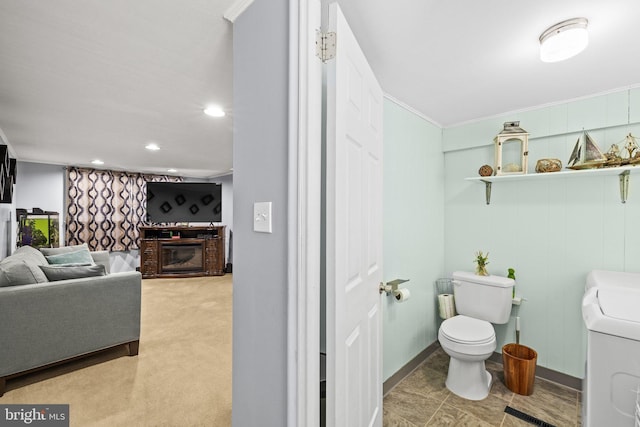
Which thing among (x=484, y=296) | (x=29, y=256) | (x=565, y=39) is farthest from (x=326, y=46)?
(x=29, y=256)

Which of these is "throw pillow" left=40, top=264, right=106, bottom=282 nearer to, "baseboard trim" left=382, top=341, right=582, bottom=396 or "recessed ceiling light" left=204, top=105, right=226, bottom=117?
"recessed ceiling light" left=204, top=105, right=226, bottom=117

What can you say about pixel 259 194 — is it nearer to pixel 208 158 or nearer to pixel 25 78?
pixel 25 78

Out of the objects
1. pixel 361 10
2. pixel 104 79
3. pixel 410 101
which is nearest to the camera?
pixel 361 10

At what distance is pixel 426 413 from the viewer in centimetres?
191

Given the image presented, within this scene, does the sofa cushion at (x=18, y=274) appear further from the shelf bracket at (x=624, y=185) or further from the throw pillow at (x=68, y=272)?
the shelf bracket at (x=624, y=185)

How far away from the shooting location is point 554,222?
231 cm

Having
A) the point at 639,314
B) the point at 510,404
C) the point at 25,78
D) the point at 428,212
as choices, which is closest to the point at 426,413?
the point at 510,404

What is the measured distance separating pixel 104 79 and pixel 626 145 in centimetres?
→ 343

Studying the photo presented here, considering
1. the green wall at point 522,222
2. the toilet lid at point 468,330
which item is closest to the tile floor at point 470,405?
the green wall at point 522,222

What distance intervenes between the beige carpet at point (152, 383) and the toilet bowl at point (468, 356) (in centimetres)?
154

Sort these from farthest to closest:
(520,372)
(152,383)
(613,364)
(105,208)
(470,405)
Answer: (105,208)
(152,383)
(520,372)
(470,405)
(613,364)

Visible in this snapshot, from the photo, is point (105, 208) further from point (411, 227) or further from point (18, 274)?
point (411, 227)

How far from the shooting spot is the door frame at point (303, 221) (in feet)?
3.19

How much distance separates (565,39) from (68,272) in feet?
11.9
